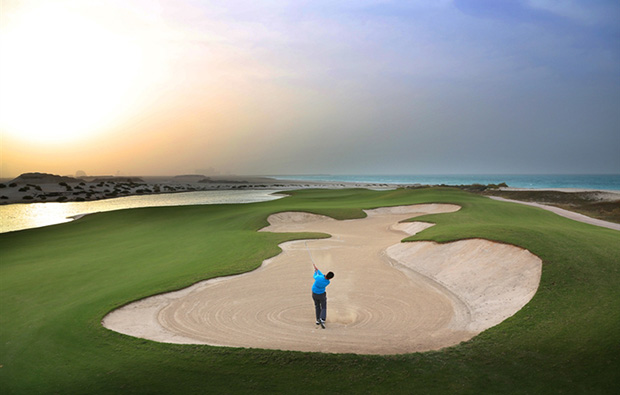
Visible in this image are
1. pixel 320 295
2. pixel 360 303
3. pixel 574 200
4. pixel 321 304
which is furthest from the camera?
pixel 574 200

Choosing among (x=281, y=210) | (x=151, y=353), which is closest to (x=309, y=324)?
(x=151, y=353)

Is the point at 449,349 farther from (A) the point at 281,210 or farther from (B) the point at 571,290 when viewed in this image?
(A) the point at 281,210

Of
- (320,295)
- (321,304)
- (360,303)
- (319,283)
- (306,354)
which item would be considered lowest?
(360,303)

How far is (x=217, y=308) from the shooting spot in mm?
12039

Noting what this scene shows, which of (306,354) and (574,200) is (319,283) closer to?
(306,354)

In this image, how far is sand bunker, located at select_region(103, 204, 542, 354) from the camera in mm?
9516

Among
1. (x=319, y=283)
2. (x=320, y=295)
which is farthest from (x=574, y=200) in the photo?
(x=319, y=283)

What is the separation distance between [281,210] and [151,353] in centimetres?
2632

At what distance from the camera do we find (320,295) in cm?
1018

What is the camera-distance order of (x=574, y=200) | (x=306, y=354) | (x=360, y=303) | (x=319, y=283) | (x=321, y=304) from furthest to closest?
(x=574, y=200)
(x=360, y=303)
(x=321, y=304)
(x=319, y=283)
(x=306, y=354)

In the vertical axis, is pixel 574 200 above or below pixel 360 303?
above

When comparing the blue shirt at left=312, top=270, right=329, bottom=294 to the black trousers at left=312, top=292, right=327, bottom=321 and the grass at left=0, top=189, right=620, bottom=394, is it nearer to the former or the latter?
the black trousers at left=312, top=292, right=327, bottom=321

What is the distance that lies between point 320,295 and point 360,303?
285 cm

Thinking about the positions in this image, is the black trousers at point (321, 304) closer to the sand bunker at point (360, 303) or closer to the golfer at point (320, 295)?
the golfer at point (320, 295)
